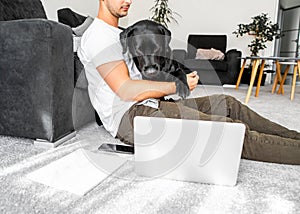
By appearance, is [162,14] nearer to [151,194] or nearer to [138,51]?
[138,51]

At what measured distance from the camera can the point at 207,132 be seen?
3.36 feet

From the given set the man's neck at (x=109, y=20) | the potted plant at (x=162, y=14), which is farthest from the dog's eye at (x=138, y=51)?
the potted plant at (x=162, y=14)

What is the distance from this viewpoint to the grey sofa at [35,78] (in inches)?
54.4

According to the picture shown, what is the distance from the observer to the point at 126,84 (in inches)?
47.1

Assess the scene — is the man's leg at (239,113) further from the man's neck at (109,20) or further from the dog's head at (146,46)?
the man's neck at (109,20)

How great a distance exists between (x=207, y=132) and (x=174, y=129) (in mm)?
119

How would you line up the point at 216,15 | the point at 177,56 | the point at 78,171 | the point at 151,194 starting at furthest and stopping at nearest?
the point at 216,15 → the point at 177,56 → the point at 78,171 → the point at 151,194

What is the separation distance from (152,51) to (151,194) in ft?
2.29

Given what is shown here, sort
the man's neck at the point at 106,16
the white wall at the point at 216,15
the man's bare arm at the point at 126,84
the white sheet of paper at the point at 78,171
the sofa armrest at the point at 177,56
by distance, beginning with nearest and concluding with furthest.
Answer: the white sheet of paper at the point at 78,171 < the man's bare arm at the point at 126,84 < the man's neck at the point at 106,16 < the sofa armrest at the point at 177,56 < the white wall at the point at 216,15

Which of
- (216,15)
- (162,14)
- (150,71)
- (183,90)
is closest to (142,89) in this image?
(150,71)

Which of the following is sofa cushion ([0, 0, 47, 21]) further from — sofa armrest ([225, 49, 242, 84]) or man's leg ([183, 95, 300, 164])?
sofa armrest ([225, 49, 242, 84])

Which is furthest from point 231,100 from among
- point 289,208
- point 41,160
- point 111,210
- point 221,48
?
point 221,48

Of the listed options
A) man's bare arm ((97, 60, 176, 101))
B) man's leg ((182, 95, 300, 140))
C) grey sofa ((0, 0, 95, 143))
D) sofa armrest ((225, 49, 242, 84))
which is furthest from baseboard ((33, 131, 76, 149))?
sofa armrest ((225, 49, 242, 84))

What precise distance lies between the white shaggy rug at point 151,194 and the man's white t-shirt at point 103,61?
273 mm
